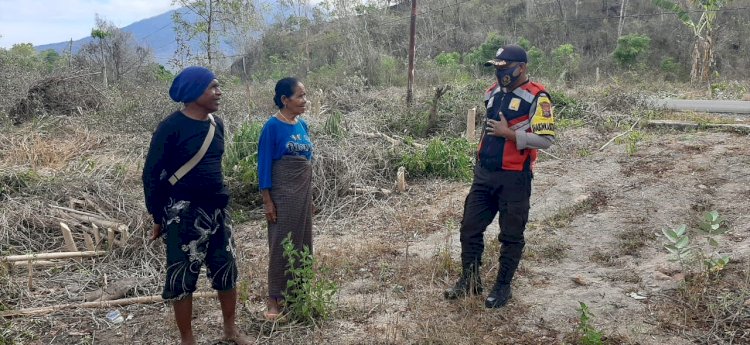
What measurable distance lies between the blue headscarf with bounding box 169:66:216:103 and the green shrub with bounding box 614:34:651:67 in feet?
68.1

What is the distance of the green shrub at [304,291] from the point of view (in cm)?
349

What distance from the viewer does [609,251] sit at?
4805mm

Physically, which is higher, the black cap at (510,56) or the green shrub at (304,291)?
the black cap at (510,56)

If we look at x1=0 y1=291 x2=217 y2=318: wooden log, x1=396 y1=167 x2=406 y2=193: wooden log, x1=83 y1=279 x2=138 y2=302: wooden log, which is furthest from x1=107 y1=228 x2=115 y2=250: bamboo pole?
x1=396 y1=167 x2=406 y2=193: wooden log

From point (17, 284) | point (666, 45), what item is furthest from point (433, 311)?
point (666, 45)

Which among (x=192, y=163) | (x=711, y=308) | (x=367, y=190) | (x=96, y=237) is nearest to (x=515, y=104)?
(x=711, y=308)

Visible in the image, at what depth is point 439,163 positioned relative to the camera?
747cm

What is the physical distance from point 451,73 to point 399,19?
13.5 metres

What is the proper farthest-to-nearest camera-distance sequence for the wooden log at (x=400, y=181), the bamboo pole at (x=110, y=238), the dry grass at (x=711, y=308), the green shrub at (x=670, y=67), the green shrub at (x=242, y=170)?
1. the green shrub at (x=670, y=67)
2. the wooden log at (x=400, y=181)
3. the green shrub at (x=242, y=170)
4. the bamboo pole at (x=110, y=238)
5. the dry grass at (x=711, y=308)

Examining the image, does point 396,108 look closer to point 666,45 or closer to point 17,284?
point 17,284

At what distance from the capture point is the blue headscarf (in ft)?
9.88

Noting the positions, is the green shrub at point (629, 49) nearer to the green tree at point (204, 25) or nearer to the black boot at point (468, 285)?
the green tree at point (204, 25)

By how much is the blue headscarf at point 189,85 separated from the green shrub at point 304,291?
1005mm

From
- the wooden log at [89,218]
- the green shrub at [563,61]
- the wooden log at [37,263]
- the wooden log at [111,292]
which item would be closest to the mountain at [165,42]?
the wooden log at [89,218]
